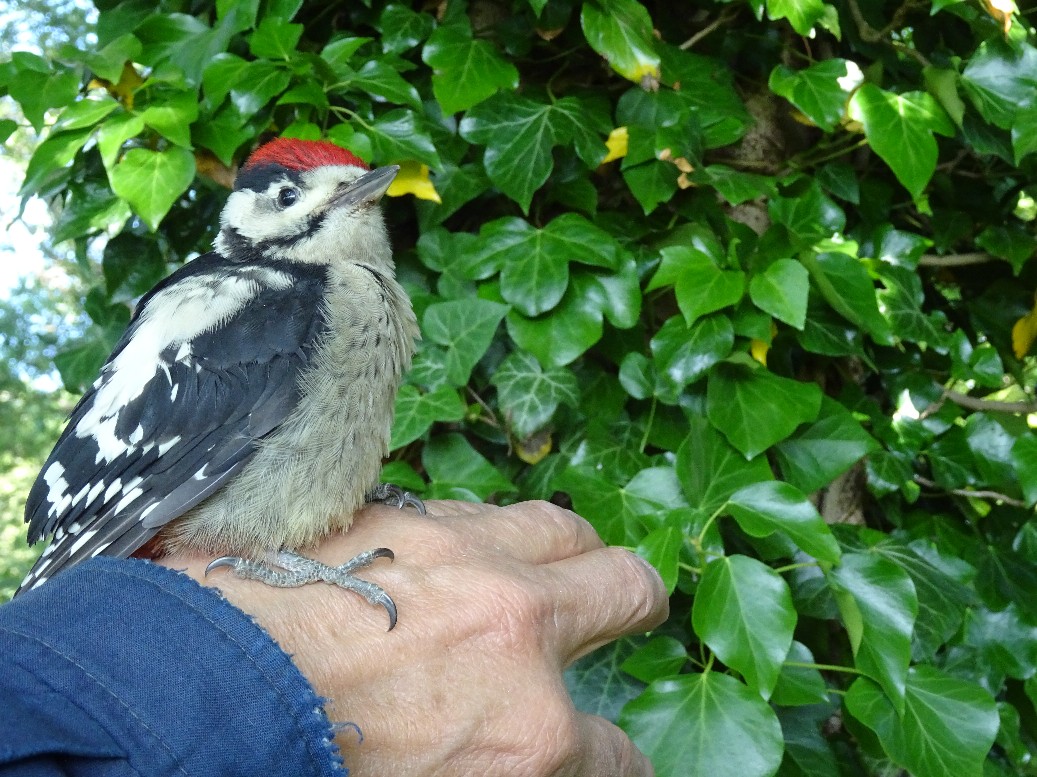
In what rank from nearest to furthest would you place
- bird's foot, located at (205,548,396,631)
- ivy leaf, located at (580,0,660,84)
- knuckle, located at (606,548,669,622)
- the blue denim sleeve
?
the blue denim sleeve < bird's foot, located at (205,548,396,631) < knuckle, located at (606,548,669,622) < ivy leaf, located at (580,0,660,84)

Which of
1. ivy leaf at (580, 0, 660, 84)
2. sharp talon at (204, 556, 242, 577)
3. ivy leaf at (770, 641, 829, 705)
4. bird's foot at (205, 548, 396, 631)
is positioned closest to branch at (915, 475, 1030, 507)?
ivy leaf at (770, 641, 829, 705)

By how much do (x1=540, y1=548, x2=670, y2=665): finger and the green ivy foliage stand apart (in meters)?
0.19

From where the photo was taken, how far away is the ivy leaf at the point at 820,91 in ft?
5.16

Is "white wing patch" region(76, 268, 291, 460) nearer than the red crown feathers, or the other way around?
"white wing patch" region(76, 268, 291, 460)

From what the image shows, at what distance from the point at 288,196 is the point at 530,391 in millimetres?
517

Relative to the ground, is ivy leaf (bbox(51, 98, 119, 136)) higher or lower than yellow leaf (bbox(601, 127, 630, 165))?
higher

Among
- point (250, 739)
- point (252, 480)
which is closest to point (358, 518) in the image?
point (252, 480)

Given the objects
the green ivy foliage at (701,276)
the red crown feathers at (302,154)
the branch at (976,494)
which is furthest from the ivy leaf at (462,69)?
the branch at (976,494)

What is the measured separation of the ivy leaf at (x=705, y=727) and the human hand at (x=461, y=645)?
0.54ft

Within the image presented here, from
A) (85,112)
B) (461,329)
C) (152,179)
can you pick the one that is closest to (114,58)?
(85,112)

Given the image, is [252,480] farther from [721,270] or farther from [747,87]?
[747,87]

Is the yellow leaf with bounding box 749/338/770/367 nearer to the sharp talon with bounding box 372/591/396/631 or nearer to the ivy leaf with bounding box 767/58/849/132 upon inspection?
the ivy leaf with bounding box 767/58/849/132

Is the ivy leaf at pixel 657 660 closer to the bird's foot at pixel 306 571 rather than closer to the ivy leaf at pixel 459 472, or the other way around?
the ivy leaf at pixel 459 472

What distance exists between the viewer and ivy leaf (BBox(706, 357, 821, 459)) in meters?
1.47
